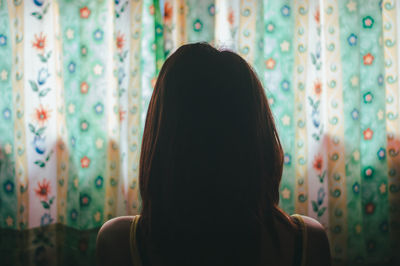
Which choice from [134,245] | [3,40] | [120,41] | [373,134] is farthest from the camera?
[373,134]

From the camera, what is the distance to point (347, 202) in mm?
1953

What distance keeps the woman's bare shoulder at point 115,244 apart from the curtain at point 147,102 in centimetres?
125

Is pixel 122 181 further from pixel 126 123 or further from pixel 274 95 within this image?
pixel 274 95

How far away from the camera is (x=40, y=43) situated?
1.78m

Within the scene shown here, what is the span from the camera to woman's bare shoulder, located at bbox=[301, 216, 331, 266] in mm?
614

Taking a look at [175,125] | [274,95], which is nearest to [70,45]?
[274,95]

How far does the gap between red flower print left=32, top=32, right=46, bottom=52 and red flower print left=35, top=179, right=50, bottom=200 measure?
68cm

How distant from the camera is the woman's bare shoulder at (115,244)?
1.98ft

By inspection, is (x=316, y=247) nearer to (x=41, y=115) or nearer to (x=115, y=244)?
(x=115, y=244)

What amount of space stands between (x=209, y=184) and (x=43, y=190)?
1456mm

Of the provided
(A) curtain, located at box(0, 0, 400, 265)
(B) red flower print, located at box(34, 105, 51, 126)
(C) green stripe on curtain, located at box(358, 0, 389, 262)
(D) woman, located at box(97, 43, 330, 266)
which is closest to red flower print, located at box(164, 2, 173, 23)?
(A) curtain, located at box(0, 0, 400, 265)

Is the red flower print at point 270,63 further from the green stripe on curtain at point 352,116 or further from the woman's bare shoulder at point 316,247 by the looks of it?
the woman's bare shoulder at point 316,247

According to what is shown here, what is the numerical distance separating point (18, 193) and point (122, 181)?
1.69 ft

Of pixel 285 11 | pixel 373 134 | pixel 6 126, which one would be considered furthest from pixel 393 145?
pixel 6 126
